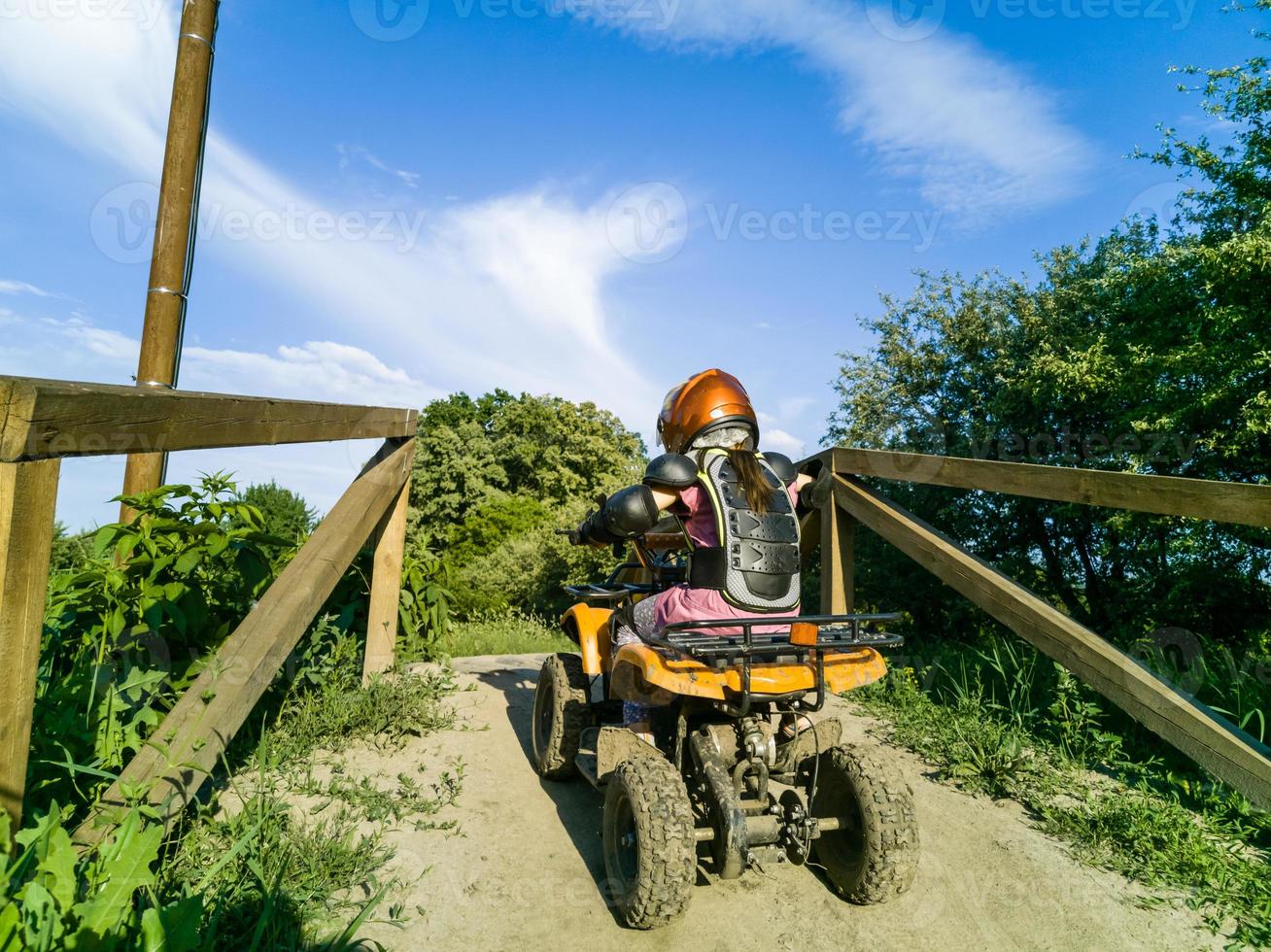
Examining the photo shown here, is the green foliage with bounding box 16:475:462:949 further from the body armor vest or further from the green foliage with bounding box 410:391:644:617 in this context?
the green foliage with bounding box 410:391:644:617

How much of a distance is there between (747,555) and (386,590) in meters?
2.76

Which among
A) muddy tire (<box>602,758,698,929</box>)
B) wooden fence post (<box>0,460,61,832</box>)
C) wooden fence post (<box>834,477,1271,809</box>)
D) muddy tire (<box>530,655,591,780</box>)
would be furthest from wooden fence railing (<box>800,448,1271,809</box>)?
wooden fence post (<box>0,460,61,832</box>)

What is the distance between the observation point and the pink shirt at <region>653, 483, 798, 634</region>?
303 centimetres

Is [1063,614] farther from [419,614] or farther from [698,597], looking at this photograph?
[419,614]

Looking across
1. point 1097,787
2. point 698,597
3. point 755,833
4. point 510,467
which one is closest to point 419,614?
point 698,597

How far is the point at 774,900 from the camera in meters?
2.83

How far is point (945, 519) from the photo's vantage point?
12211 mm

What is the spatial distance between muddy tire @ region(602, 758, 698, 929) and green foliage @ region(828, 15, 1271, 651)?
819 centimetres

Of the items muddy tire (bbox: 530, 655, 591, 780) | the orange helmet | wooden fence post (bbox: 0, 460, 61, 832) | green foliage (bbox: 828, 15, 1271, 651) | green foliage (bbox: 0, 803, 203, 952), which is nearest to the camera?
green foliage (bbox: 0, 803, 203, 952)

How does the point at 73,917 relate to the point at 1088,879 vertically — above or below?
above

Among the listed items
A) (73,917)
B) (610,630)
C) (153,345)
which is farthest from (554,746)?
(153,345)

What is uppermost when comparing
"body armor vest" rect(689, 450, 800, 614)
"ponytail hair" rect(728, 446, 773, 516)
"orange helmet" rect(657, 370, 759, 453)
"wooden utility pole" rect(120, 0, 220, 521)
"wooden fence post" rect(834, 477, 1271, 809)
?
"wooden utility pole" rect(120, 0, 220, 521)

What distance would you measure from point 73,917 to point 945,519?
1210 centimetres

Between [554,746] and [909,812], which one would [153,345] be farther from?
[909,812]
